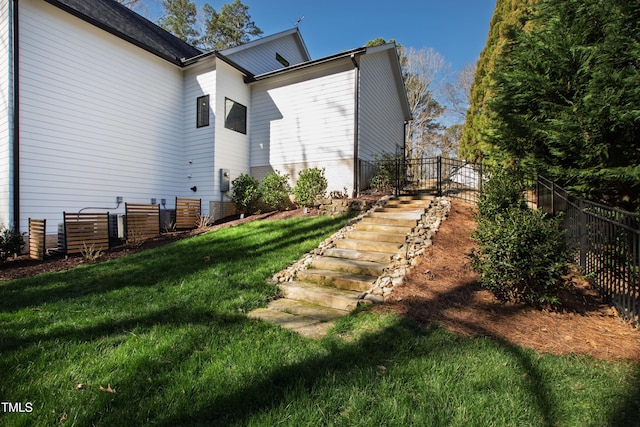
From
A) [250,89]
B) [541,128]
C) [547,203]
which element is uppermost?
[250,89]

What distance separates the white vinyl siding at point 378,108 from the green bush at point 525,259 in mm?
6800

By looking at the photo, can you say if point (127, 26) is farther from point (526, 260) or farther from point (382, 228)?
point (526, 260)

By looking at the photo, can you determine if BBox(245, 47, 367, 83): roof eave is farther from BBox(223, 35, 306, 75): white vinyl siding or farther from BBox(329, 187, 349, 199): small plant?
BBox(329, 187, 349, 199): small plant

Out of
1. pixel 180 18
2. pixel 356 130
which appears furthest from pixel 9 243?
pixel 180 18

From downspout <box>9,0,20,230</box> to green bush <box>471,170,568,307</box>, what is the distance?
9934mm

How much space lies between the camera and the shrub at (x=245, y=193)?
9.88 m

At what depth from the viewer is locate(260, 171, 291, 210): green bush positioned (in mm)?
9492

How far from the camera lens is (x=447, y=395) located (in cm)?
198

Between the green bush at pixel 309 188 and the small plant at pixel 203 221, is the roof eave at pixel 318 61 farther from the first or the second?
the small plant at pixel 203 221

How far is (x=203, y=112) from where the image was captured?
10.6m

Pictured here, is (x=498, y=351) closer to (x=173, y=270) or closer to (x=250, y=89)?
(x=173, y=270)

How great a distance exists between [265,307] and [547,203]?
16.7 feet

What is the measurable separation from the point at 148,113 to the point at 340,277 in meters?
9.41

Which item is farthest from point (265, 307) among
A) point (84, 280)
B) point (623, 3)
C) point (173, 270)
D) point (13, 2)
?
point (13, 2)
